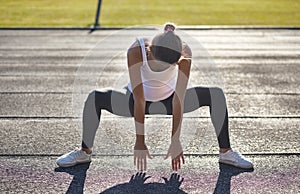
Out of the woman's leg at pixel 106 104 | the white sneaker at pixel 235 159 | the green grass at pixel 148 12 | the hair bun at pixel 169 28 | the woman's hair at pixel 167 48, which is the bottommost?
the green grass at pixel 148 12

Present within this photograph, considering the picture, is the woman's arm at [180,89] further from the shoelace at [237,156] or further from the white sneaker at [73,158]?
the white sneaker at [73,158]

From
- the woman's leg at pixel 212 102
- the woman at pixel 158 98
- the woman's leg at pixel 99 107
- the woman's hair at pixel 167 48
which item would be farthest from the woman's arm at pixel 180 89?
the woman's leg at pixel 99 107

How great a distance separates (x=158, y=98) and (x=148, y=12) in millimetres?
16340

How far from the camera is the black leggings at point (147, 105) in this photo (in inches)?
191

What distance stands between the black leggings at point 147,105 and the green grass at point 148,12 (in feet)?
41.4

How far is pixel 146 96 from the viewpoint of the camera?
4707 mm

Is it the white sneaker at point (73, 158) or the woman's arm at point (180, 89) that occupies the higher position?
the woman's arm at point (180, 89)

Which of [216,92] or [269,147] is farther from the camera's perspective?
[269,147]

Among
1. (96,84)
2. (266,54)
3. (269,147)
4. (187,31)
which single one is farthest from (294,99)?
(187,31)

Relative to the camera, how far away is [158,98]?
4762mm

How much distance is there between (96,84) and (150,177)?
419cm

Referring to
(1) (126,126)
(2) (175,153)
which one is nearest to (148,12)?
(1) (126,126)

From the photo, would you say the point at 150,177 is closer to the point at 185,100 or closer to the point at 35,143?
the point at 185,100

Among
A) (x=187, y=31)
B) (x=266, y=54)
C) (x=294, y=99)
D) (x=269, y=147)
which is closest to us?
(x=269, y=147)
